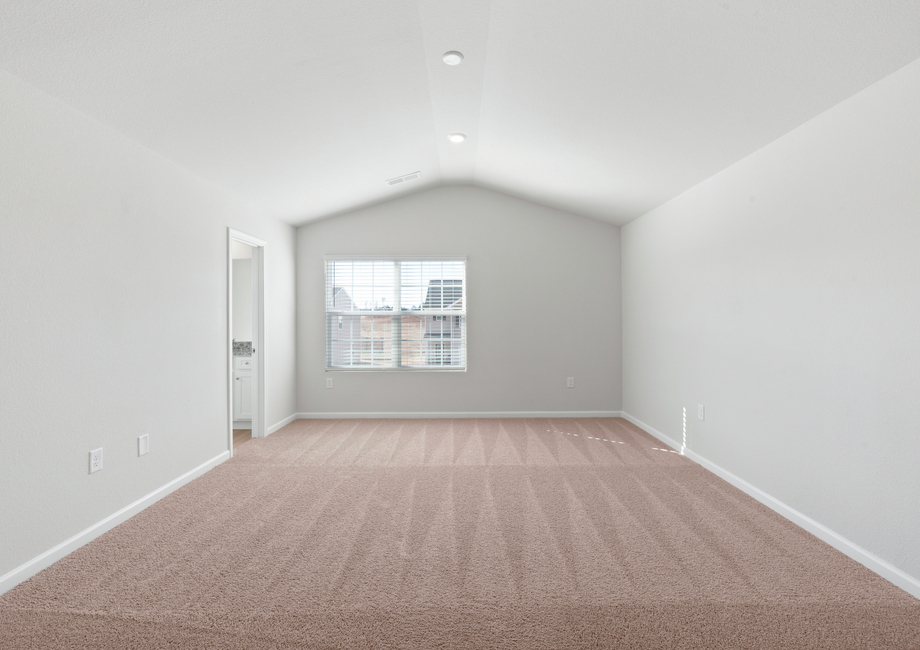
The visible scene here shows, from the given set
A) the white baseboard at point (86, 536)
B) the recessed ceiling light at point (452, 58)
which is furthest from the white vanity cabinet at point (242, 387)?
the recessed ceiling light at point (452, 58)

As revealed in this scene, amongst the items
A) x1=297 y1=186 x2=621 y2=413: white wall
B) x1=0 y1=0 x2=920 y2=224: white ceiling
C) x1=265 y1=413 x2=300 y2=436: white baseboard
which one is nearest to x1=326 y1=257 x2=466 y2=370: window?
x1=297 y1=186 x2=621 y2=413: white wall

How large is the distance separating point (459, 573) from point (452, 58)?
108 inches

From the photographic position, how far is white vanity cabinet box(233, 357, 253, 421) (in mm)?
5043

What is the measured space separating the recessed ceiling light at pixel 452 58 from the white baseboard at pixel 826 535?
3212 millimetres

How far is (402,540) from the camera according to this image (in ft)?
8.16

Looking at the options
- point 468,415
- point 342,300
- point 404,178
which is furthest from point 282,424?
point 404,178

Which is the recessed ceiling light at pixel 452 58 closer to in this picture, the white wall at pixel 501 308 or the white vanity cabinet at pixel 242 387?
the white wall at pixel 501 308

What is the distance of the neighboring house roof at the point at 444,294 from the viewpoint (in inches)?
221

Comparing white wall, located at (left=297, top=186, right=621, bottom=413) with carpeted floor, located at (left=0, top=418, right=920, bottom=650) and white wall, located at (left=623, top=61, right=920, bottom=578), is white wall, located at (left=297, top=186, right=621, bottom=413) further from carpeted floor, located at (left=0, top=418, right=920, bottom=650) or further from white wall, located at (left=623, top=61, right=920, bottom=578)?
carpeted floor, located at (left=0, top=418, right=920, bottom=650)

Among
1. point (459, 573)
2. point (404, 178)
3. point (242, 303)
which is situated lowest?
point (459, 573)

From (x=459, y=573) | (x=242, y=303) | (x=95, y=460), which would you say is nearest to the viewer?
(x=459, y=573)

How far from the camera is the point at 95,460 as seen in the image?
8.41 feet

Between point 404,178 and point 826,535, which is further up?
point 404,178

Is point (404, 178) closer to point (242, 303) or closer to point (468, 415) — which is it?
point (242, 303)
